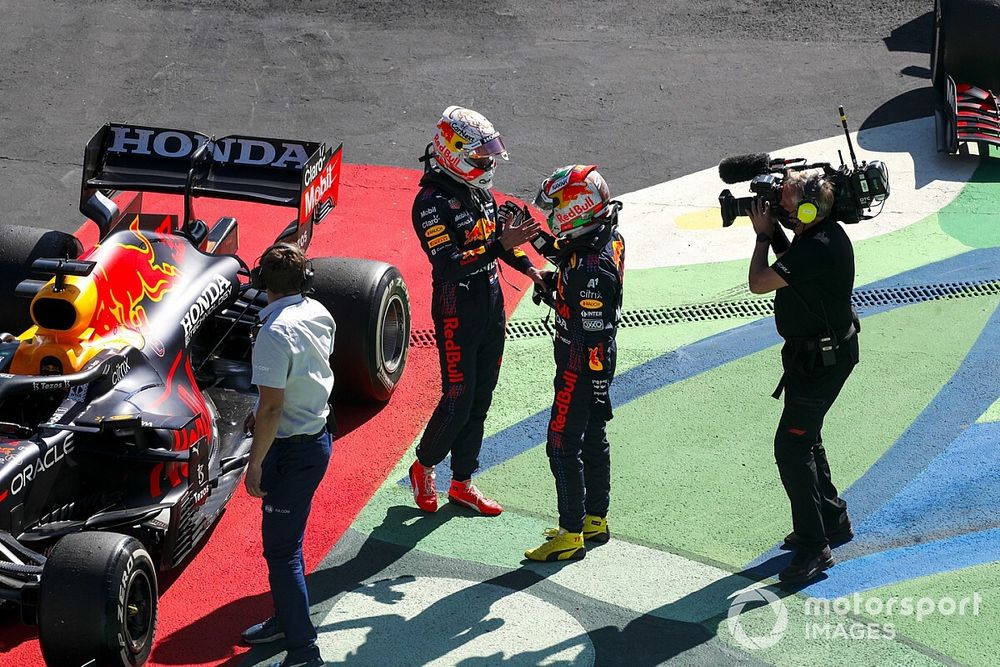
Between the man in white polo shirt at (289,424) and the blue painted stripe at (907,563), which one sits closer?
the man in white polo shirt at (289,424)

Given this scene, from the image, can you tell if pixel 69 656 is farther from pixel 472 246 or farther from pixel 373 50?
pixel 373 50

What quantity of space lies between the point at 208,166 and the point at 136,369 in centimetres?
180

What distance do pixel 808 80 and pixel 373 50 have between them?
481 cm

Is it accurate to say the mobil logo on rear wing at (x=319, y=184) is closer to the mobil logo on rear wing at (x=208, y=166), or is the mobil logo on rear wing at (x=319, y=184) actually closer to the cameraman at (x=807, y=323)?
the mobil logo on rear wing at (x=208, y=166)

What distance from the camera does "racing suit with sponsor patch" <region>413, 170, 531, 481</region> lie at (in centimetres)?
634

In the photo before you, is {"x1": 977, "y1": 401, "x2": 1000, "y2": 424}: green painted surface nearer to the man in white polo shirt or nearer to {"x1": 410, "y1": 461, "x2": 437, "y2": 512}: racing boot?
{"x1": 410, "y1": 461, "x2": 437, "y2": 512}: racing boot

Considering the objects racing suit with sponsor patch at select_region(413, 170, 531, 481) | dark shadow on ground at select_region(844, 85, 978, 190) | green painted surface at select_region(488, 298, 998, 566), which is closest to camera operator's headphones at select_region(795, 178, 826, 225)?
racing suit with sponsor patch at select_region(413, 170, 531, 481)

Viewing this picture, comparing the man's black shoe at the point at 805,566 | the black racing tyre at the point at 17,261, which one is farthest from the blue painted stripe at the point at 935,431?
the black racing tyre at the point at 17,261

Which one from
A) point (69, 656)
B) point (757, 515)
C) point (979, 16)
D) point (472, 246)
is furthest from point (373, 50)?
point (69, 656)

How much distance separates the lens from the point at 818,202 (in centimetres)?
564

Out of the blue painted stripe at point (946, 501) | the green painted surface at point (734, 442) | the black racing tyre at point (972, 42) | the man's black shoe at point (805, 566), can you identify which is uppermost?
the black racing tyre at point (972, 42)

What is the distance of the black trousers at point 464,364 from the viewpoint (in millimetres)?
6434

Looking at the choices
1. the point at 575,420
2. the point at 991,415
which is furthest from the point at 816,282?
the point at 991,415

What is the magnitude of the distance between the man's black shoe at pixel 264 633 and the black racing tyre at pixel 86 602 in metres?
0.58
